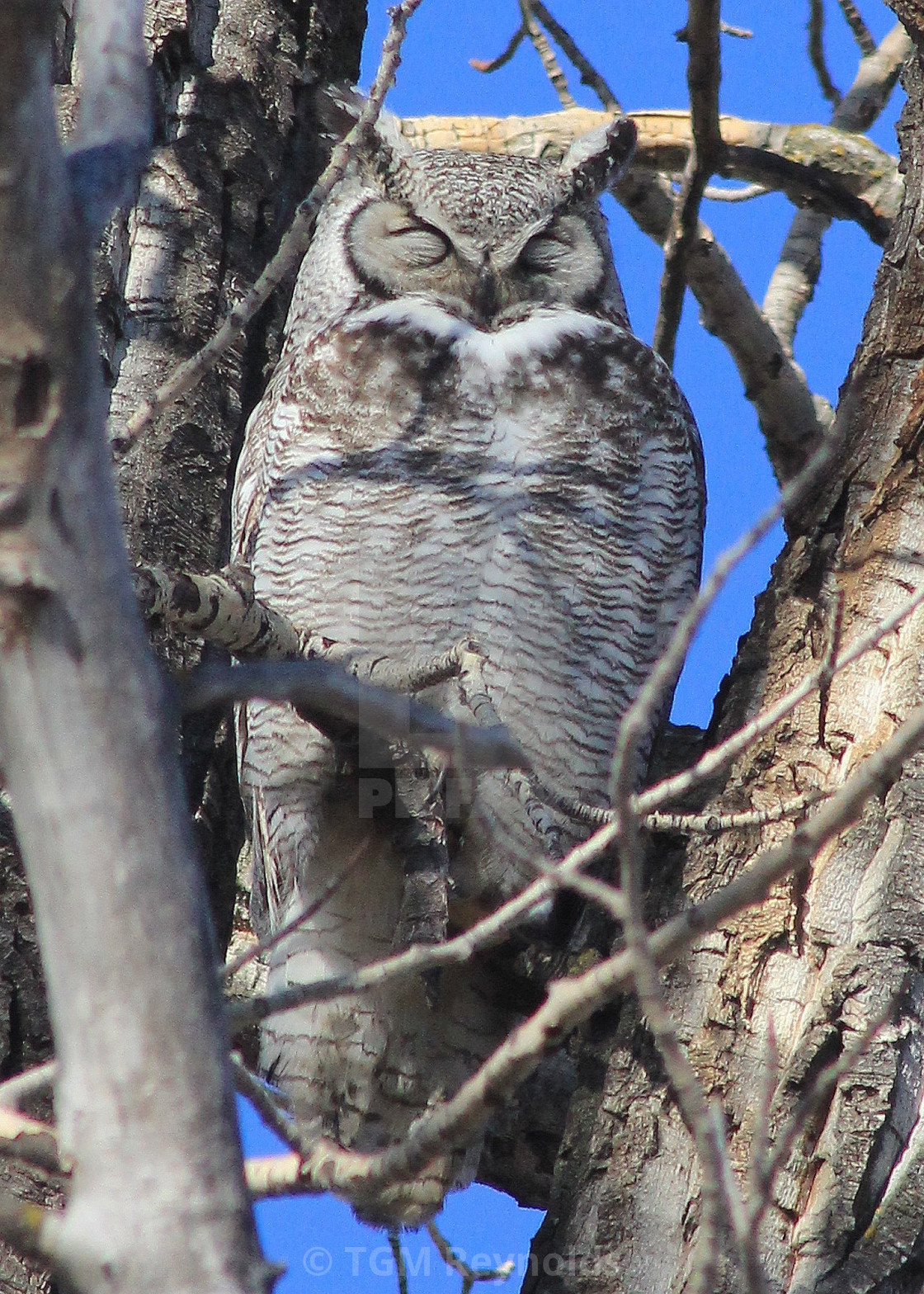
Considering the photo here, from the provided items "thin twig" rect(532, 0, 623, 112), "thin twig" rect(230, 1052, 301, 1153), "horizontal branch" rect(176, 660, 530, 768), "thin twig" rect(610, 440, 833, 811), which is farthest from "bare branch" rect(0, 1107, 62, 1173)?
"thin twig" rect(532, 0, 623, 112)

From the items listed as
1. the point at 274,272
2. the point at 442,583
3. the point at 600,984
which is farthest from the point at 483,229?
the point at 600,984

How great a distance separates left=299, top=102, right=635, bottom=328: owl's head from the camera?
260cm

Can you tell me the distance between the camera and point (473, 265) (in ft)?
8.50

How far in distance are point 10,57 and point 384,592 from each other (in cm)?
159

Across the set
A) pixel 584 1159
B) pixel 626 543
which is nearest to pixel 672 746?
pixel 626 543

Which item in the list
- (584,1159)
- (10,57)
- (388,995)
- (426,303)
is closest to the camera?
(10,57)

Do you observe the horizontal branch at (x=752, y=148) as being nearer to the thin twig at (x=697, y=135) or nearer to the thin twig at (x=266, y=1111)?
the thin twig at (x=697, y=135)

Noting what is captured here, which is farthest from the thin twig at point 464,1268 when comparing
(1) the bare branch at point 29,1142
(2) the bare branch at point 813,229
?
(2) the bare branch at point 813,229

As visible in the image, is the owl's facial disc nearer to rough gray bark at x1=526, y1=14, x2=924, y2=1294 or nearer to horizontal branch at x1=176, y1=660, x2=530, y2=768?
rough gray bark at x1=526, y1=14, x2=924, y2=1294

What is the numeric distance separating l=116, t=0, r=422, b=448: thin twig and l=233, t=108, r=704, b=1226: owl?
645 mm

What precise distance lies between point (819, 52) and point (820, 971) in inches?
89.3

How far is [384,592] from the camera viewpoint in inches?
92.2

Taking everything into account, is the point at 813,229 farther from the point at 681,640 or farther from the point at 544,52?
the point at 681,640

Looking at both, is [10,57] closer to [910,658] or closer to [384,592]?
[910,658]
